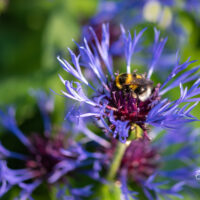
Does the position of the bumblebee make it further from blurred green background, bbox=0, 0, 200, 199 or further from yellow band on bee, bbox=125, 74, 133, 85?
blurred green background, bbox=0, 0, 200, 199

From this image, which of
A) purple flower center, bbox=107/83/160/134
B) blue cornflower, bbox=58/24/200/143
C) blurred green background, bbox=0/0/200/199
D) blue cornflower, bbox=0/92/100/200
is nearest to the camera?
blue cornflower, bbox=58/24/200/143

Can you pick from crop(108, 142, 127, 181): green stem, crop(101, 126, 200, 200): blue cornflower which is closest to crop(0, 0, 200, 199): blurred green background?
crop(101, 126, 200, 200): blue cornflower

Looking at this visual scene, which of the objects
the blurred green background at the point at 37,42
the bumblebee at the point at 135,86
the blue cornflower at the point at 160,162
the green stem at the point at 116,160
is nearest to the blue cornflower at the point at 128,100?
the bumblebee at the point at 135,86

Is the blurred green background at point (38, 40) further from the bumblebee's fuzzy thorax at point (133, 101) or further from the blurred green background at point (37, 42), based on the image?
the bumblebee's fuzzy thorax at point (133, 101)

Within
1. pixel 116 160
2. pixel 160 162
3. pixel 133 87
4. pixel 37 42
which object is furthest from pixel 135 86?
pixel 37 42

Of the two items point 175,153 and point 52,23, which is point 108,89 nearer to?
point 175,153

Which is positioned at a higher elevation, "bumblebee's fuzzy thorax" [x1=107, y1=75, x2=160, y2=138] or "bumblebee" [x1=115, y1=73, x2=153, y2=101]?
"bumblebee" [x1=115, y1=73, x2=153, y2=101]
